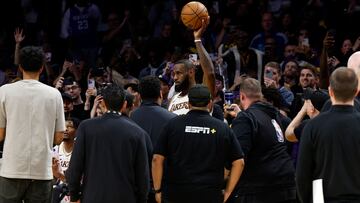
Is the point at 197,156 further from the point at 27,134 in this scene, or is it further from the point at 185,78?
the point at 185,78

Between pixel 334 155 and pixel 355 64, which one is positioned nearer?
pixel 334 155

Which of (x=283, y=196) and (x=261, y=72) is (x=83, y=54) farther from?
(x=283, y=196)

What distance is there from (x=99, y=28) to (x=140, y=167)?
961 centimetres

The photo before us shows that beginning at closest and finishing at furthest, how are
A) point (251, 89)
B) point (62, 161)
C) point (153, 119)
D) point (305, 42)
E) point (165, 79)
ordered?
point (153, 119), point (251, 89), point (62, 161), point (165, 79), point (305, 42)

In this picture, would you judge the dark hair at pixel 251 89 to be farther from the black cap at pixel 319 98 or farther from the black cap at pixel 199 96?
the black cap at pixel 199 96

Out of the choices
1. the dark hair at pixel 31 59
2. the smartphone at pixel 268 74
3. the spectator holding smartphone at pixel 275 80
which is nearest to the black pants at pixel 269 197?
the dark hair at pixel 31 59

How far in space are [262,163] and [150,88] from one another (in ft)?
4.07

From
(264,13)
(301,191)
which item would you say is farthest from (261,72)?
(301,191)

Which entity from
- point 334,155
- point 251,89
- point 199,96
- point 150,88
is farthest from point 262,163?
point 334,155

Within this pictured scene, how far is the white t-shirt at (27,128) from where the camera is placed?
7.32 metres

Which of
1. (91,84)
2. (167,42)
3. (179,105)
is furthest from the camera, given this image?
(167,42)

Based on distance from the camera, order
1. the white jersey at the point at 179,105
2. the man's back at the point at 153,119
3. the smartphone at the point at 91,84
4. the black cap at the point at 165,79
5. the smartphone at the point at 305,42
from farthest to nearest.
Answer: the smartphone at the point at 305,42
the smartphone at the point at 91,84
the black cap at the point at 165,79
the white jersey at the point at 179,105
the man's back at the point at 153,119

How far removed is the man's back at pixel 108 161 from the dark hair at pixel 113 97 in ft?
0.58

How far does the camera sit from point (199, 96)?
292 inches
